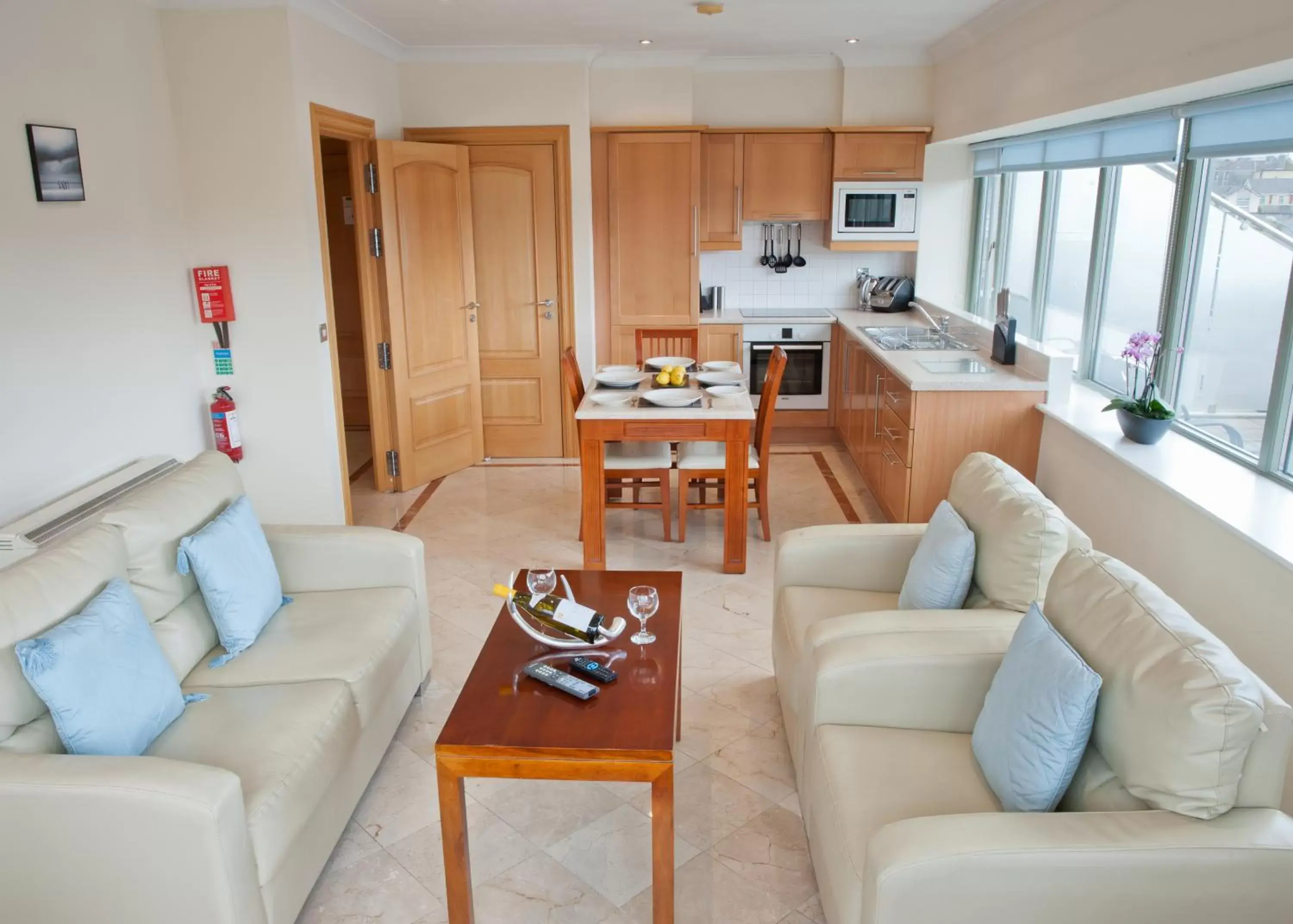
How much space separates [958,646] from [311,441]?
3512mm

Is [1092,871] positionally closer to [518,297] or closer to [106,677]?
[106,677]

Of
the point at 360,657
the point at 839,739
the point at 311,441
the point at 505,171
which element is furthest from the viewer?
the point at 505,171

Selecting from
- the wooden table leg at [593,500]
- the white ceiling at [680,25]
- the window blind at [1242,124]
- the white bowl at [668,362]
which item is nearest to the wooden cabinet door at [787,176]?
the white ceiling at [680,25]

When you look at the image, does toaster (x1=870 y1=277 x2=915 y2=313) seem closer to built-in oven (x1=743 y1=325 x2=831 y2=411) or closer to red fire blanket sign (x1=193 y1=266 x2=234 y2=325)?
built-in oven (x1=743 y1=325 x2=831 y2=411)

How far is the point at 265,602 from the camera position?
3.06 metres

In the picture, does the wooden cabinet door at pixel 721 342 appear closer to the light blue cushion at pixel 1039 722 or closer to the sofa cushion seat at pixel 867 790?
the sofa cushion seat at pixel 867 790

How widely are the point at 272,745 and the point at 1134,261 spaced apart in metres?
4.04

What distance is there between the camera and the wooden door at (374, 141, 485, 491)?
5719 mm

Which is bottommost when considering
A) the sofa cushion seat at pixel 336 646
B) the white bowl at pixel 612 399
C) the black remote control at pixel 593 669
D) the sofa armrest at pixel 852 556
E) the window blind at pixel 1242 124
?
the sofa cushion seat at pixel 336 646

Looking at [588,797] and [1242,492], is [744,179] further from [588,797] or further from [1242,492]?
[588,797]

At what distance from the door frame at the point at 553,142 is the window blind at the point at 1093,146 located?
2669 mm

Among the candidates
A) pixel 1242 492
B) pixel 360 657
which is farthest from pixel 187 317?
pixel 1242 492

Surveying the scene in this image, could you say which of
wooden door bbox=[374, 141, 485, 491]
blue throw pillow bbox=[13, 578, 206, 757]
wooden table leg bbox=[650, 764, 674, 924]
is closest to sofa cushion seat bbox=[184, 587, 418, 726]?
blue throw pillow bbox=[13, 578, 206, 757]

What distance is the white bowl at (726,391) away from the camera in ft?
15.6
